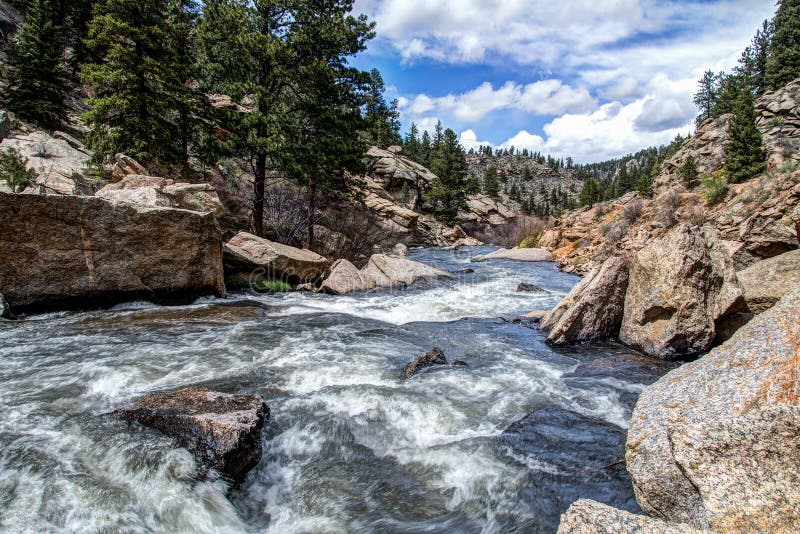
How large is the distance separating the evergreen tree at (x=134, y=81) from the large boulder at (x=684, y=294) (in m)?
16.7

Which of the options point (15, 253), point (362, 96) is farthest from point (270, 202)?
point (15, 253)

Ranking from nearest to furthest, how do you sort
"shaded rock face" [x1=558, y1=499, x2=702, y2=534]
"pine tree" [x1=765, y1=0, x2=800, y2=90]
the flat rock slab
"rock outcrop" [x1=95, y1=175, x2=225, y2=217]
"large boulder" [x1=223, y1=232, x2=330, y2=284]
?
"shaded rock face" [x1=558, y1=499, x2=702, y2=534], "rock outcrop" [x1=95, y1=175, x2=225, y2=217], "large boulder" [x1=223, y1=232, x2=330, y2=284], the flat rock slab, "pine tree" [x1=765, y1=0, x2=800, y2=90]

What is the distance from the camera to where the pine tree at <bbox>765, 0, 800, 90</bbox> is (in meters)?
37.3

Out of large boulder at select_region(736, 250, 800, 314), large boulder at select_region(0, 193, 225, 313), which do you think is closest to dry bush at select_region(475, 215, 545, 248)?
large boulder at select_region(736, 250, 800, 314)

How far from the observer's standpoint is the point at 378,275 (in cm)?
1423

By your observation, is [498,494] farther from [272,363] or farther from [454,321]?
[454,321]

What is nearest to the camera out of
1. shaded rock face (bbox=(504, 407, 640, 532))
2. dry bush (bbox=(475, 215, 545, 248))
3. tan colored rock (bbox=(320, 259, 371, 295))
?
shaded rock face (bbox=(504, 407, 640, 532))

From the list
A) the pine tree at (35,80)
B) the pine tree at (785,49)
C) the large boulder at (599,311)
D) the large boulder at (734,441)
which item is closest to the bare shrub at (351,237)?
the large boulder at (599,311)

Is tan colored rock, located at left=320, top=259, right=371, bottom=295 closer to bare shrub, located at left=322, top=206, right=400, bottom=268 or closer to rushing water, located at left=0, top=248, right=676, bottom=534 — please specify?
bare shrub, located at left=322, top=206, right=400, bottom=268

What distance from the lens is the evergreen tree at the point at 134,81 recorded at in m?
13.3

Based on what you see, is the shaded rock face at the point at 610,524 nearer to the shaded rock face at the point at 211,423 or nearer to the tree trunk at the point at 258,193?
the shaded rock face at the point at 211,423

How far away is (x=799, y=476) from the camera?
2193mm

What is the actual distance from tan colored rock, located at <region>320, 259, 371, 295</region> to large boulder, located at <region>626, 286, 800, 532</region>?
34.3ft

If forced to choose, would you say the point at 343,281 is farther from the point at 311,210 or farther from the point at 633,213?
the point at 633,213
